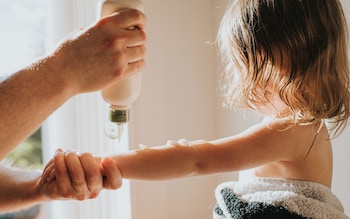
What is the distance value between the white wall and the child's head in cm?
22

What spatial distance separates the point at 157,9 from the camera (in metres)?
1.11

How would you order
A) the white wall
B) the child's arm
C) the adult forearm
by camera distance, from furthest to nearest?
1. the white wall
2. the child's arm
3. the adult forearm

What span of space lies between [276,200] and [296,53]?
259 millimetres

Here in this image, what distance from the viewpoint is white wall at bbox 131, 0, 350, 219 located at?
3.55 ft

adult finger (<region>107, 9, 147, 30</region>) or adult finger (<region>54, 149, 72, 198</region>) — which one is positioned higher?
adult finger (<region>107, 9, 147, 30</region>)

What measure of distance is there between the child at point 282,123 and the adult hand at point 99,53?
0.14 meters

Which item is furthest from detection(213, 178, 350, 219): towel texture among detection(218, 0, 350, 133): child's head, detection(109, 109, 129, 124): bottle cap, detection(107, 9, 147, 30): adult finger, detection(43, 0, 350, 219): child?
detection(107, 9, 147, 30): adult finger

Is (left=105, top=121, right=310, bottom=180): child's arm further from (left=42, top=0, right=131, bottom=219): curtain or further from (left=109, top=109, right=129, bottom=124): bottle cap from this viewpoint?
(left=42, top=0, right=131, bottom=219): curtain

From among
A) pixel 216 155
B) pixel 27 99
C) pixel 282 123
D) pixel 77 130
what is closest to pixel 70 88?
pixel 27 99

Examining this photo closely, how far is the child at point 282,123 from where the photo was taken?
75 centimetres

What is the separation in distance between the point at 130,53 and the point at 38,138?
526 mm

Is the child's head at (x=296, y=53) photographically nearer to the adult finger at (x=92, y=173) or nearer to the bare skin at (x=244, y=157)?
the bare skin at (x=244, y=157)

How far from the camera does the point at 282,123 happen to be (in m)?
0.79

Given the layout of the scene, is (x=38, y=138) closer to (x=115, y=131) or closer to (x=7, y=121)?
(x=115, y=131)
